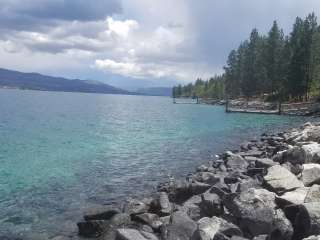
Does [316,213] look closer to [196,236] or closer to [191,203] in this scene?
[196,236]

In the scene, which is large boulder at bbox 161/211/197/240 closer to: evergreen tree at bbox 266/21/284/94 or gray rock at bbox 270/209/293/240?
gray rock at bbox 270/209/293/240

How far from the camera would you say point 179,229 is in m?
14.4

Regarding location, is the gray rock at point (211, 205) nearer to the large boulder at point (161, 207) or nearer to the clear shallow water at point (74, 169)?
the large boulder at point (161, 207)

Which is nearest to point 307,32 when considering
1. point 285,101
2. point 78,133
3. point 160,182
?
point 285,101

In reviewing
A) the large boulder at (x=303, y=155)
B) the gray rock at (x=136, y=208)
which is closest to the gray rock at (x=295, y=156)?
the large boulder at (x=303, y=155)

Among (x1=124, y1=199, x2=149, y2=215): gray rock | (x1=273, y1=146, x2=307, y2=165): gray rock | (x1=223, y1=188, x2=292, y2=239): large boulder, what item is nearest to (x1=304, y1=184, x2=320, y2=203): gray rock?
(x1=223, y1=188, x2=292, y2=239): large boulder

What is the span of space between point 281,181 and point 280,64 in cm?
11041

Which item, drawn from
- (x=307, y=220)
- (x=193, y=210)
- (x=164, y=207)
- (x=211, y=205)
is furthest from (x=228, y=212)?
(x=164, y=207)

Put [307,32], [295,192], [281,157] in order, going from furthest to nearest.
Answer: [307,32]
[281,157]
[295,192]

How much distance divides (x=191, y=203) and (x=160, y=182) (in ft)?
29.4

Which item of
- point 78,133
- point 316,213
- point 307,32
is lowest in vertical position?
point 78,133

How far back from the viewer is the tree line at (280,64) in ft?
353

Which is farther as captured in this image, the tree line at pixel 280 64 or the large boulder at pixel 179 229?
the tree line at pixel 280 64

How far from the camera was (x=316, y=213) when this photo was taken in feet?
40.9
